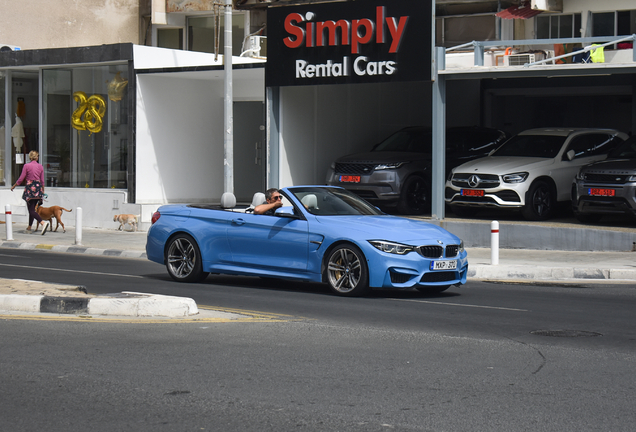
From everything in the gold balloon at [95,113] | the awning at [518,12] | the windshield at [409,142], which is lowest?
the windshield at [409,142]

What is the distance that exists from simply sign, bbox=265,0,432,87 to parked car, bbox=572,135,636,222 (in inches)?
166

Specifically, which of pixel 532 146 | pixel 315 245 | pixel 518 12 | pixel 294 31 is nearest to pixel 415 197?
pixel 532 146

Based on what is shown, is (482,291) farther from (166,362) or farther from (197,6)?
(197,6)

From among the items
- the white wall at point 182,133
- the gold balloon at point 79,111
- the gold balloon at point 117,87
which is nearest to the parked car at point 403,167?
the white wall at point 182,133

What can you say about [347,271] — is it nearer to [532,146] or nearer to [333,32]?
[532,146]

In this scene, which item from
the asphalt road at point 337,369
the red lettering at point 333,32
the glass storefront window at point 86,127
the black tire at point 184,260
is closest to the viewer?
the asphalt road at point 337,369

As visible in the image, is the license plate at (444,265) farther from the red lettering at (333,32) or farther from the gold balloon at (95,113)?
the gold balloon at (95,113)

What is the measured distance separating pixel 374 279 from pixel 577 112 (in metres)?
21.0

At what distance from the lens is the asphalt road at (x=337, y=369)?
5.57m

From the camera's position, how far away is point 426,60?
1966 cm

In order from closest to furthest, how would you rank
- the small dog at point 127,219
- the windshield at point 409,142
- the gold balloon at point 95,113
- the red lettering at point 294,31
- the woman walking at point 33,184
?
the red lettering at point 294,31
the woman walking at point 33,184
the windshield at point 409,142
the small dog at point 127,219
the gold balloon at point 95,113

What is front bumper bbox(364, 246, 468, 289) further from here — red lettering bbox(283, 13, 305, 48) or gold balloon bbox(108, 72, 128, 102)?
gold balloon bbox(108, 72, 128, 102)

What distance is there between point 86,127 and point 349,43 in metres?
8.47

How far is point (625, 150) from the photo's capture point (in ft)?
61.6
